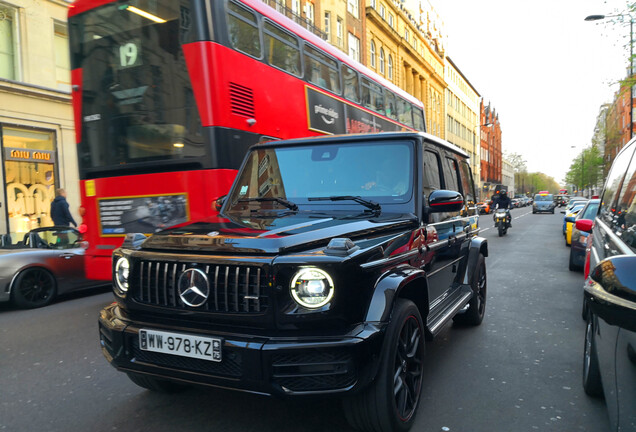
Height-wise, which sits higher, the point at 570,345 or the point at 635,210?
the point at 635,210

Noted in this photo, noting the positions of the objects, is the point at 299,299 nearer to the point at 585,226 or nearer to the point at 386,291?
the point at 386,291

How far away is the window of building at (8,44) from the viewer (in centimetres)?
1523

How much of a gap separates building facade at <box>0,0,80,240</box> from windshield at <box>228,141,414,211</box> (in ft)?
46.5

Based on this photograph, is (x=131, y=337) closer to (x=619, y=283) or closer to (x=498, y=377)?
(x=619, y=283)

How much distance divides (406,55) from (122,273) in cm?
4716

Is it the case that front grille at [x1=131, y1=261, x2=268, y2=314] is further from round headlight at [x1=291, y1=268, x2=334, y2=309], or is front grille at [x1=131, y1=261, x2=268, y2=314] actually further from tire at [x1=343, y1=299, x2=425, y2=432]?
tire at [x1=343, y1=299, x2=425, y2=432]

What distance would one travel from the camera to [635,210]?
8.01ft

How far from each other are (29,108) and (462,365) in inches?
651

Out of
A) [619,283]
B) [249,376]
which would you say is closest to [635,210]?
[619,283]

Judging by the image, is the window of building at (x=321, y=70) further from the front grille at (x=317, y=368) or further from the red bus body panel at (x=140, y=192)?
the front grille at (x=317, y=368)

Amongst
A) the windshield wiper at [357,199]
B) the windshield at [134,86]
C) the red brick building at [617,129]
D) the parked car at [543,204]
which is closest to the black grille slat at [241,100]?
the windshield at [134,86]

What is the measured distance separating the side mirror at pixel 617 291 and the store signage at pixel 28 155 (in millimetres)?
17380

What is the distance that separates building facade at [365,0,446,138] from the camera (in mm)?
38562

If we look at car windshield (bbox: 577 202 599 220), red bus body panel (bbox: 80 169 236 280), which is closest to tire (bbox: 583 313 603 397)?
red bus body panel (bbox: 80 169 236 280)
